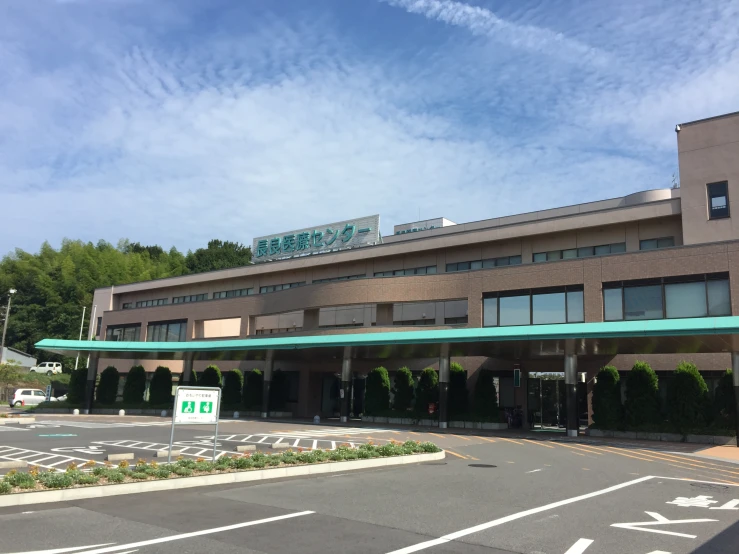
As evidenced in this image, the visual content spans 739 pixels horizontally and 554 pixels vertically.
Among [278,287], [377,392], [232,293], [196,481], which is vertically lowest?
[196,481]

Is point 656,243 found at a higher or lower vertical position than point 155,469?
higher

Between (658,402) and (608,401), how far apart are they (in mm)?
2091

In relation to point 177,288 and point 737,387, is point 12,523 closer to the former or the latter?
point 737,387

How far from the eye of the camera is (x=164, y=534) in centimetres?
771

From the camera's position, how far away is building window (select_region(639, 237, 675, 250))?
33062mm

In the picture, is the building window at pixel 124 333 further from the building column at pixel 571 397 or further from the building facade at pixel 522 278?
the building column at pixel 571 397

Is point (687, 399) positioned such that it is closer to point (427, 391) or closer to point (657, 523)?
point (427, 391)

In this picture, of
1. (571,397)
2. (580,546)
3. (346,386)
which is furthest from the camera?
(346,386)

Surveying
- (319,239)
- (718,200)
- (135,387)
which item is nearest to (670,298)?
(718,200)

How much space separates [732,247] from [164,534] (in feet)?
93.7

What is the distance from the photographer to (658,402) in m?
27.4

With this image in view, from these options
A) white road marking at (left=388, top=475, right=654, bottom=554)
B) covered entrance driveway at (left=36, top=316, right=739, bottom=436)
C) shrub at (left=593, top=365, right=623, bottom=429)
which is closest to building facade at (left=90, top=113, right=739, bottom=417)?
covered entrance driveway at (left=36, top=316, right=739, bottom=436)

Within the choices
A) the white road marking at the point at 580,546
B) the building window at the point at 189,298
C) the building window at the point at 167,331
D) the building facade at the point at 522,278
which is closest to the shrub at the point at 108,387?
the building facade at the point at 522,278

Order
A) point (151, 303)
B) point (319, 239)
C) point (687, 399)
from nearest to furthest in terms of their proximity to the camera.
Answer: point (687, 399)
point (319, 239)
point (151, 303)
